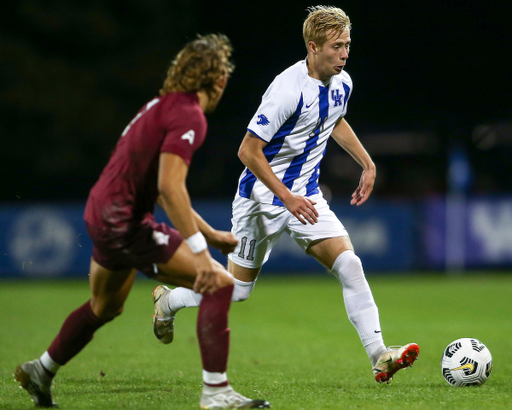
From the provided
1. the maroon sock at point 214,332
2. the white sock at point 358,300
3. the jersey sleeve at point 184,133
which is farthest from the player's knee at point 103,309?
the white sock at point 358,300

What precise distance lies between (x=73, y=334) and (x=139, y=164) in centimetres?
115

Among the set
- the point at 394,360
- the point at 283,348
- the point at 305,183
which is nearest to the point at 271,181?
the point at 305,183

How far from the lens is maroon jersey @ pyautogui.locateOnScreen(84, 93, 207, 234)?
407cm

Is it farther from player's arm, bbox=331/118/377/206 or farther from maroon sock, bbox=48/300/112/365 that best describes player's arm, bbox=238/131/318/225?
maroon sock, bbox=48/300/112/365

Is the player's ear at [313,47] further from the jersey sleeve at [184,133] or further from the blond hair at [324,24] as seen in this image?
the jersey sleeve at [184,133]

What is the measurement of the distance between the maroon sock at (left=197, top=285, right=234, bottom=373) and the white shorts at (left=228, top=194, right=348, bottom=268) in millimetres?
1470

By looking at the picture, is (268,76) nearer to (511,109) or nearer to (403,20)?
(403,20)

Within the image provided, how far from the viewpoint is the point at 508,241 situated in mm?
16562

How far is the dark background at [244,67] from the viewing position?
22078 millimetres

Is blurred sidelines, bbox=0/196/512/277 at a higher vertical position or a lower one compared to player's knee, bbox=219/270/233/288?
lower

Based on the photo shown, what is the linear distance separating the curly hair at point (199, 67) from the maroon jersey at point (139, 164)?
0.06 m

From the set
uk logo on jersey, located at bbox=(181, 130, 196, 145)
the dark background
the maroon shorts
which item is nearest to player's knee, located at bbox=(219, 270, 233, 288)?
the maroon shorts

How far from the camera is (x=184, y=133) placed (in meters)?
3.97

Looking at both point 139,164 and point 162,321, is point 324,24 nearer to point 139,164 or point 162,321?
point 139,164
